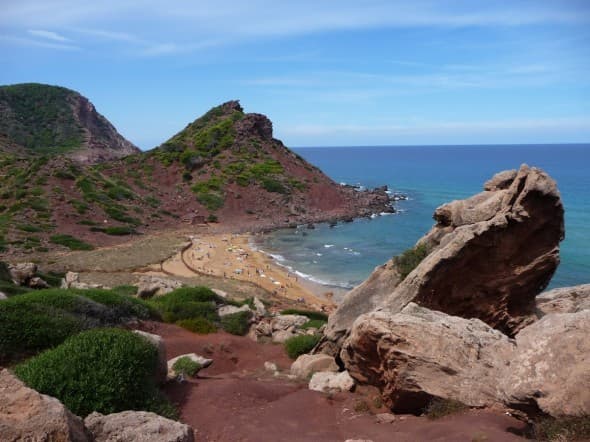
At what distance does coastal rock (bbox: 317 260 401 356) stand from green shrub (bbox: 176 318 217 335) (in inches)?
252

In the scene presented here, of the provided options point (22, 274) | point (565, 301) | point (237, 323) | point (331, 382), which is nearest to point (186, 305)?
point (237, 323)

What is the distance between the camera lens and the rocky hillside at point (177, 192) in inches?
2534

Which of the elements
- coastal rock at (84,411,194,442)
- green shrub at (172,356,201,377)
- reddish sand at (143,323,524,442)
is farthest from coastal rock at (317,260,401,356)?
coastal rock at (84,411,194,442)

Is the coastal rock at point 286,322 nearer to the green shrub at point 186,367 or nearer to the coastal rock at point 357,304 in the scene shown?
the coastal rock at point 357,304

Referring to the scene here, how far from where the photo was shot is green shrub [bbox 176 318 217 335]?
22.0 meters

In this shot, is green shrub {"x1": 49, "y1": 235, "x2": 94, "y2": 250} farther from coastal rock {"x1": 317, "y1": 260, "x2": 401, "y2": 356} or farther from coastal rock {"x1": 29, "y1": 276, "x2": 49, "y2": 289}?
coastal rock {"x1": 317, "y1": 260, "x2": 401, "y2": 356}

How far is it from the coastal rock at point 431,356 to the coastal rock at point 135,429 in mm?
5303

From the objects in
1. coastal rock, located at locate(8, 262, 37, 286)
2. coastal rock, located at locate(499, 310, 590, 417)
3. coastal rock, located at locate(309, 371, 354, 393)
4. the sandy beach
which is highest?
coastal rock, located at locate(499, 310, 590, 417)

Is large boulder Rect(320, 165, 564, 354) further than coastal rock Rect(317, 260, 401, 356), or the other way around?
coastal rock Rect(317, 260, 401, 356)

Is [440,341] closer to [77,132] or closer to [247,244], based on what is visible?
[247,244]

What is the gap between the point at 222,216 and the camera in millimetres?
80938

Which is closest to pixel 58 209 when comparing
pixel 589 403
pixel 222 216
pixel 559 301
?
pixel 222 216

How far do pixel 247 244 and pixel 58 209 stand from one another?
25200 mm

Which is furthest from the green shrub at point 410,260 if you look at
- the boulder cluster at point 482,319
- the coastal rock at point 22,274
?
the coastal rock at point 22,274
